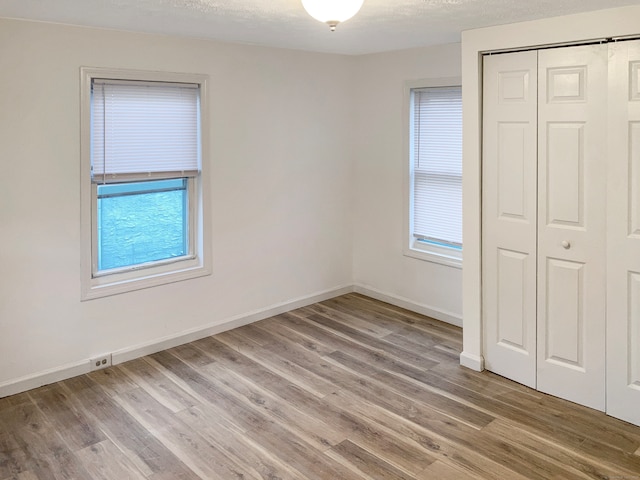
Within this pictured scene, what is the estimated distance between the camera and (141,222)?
411cm

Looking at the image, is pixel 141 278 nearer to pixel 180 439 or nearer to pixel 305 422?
pixel 180 439

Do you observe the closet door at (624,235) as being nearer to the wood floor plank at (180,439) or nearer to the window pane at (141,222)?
the wood floor plank at (180,439)

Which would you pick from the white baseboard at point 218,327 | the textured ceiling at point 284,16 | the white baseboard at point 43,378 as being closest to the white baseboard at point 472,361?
the white baseboard at point 218,327

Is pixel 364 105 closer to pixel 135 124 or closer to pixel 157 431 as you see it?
pixel 135 124

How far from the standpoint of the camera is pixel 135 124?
391 cm

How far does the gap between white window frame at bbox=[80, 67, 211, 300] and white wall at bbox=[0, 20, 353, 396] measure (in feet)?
0.17

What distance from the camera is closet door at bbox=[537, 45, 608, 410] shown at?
3150mm

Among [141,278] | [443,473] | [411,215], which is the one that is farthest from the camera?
[411,215]

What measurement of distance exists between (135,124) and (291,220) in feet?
5.23

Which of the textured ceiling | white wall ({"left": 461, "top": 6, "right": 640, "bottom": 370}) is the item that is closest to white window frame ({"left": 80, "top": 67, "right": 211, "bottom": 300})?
the textured ceiling

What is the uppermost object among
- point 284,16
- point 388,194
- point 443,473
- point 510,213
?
point 284,16

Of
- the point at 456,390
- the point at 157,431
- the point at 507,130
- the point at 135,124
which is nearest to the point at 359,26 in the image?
the point at 507,130

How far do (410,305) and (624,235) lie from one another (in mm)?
2248

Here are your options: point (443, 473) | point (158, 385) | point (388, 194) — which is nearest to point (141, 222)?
point (158, 385)
